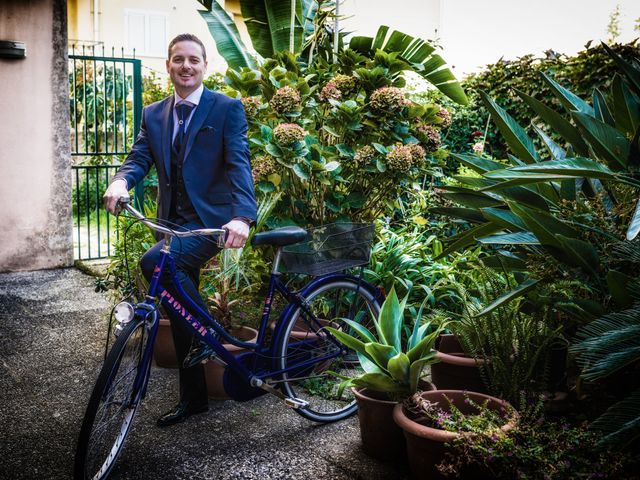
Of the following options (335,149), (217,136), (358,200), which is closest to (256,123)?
(335,149)

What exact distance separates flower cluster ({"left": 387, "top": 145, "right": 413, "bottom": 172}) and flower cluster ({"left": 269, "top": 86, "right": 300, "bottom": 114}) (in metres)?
0.78

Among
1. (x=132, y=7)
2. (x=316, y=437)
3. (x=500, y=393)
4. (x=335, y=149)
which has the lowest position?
(x=316, y=437)

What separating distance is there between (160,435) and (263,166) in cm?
201

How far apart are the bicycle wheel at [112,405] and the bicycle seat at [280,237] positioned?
29.8 inches

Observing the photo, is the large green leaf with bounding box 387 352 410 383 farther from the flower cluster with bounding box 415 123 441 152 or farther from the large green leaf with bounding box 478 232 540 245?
the flower cluster with bounding box 415 123 441 152

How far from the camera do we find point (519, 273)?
368cm

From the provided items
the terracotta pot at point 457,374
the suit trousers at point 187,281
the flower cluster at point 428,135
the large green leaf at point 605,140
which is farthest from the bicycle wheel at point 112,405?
the flower cluster at point 428,135

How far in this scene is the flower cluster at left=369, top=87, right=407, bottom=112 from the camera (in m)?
4.93

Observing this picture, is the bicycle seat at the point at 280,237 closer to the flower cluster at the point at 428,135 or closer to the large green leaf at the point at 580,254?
the large green leaf at the point at 580,254

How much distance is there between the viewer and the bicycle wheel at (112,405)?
2932mm

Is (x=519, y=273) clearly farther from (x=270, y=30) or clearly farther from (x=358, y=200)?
(x=270, y=30)

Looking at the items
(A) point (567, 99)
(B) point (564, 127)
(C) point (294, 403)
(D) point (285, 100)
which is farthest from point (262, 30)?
(C) point (294, 403)

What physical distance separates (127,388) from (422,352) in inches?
56.9

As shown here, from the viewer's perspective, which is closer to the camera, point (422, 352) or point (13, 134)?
point (422, 352)
